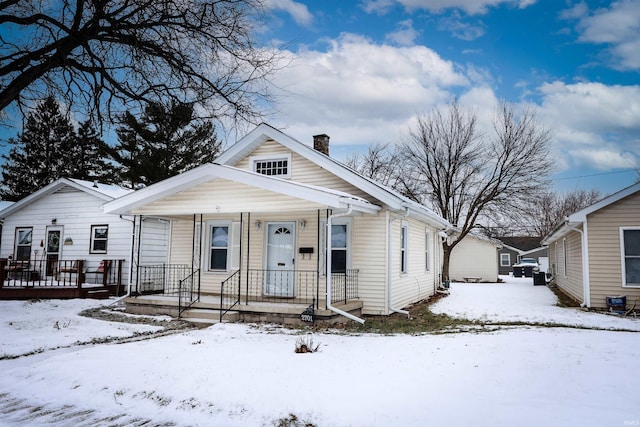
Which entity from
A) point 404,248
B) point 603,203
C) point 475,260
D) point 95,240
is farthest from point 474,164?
point 95,240

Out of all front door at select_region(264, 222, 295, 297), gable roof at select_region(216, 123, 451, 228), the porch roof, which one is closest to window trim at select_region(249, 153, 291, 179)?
gable roof at select_region(216, 123, 451, 228)

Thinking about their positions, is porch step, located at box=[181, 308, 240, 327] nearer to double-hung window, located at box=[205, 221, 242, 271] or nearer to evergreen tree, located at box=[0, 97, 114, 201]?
double-hung window, located at box=[205, 221, 242, 271]

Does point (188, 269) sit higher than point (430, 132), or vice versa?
point (430, 132)

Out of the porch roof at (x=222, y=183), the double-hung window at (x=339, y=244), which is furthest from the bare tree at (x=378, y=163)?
the porch roof at (x=222, y=183)

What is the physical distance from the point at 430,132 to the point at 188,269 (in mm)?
20118

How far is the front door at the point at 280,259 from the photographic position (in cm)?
1277

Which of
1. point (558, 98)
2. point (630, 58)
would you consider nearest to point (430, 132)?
point (558, 98)

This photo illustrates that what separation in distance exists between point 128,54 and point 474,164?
24.7m

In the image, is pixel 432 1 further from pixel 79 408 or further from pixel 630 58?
pixel 79 408

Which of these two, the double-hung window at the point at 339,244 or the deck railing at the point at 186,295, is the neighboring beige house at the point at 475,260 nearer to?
the double-hung window at the point at 339,244

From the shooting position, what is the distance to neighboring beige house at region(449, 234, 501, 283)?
31766 millimetres

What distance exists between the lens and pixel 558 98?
22297 mm

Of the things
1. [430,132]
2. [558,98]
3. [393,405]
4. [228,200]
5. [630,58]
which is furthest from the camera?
[430,132]

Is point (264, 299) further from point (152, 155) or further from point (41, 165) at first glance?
point (41, 165)
